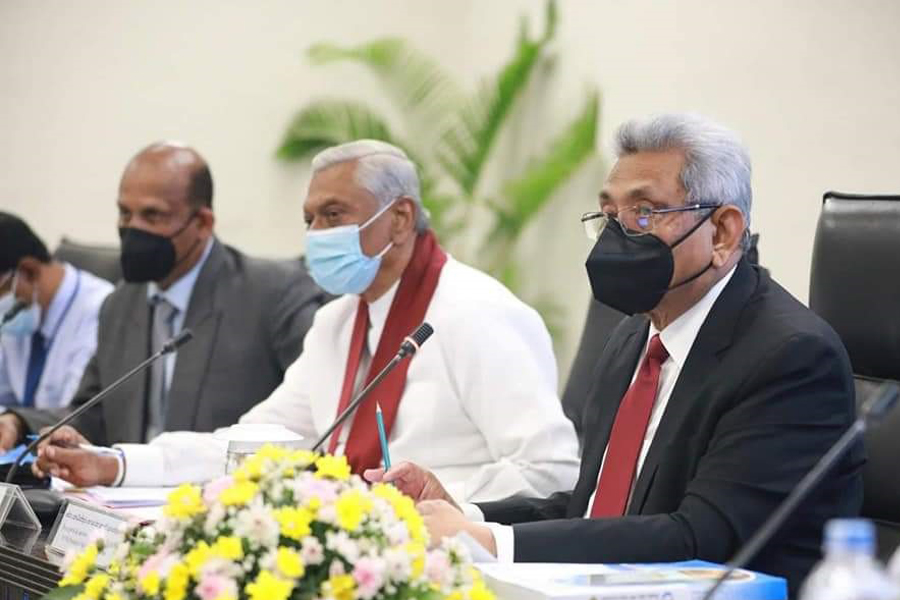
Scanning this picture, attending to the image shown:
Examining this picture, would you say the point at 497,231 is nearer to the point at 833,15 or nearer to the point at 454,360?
the point at 833,15

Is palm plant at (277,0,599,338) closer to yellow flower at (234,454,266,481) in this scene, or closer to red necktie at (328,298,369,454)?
red necktie at (328,298,369,454)

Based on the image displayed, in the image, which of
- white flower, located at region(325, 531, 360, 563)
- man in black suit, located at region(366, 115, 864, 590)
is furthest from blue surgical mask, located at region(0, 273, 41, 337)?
white flower, located at region(325, 531, 360, 563)

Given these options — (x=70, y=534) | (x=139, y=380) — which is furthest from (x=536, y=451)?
(x=139, y=380)

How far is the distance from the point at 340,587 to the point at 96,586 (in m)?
0.31

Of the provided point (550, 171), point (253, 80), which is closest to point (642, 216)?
point (550, 171)

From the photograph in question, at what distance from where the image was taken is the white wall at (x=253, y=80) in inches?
208

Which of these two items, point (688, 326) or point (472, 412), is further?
point (472, 412)

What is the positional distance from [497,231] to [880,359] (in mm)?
3809

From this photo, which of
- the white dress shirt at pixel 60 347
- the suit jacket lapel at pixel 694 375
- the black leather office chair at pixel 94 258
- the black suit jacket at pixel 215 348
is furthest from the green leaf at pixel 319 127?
the suit jacket lapel at pixel 694 375

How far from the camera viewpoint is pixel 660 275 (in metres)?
2.24

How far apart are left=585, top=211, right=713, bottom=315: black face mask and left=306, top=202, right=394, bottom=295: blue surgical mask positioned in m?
1.02

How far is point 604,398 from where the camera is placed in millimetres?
2469

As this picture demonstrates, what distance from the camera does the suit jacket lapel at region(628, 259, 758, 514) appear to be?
215 cm

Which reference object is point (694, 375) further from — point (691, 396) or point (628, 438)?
point (628, 438)
